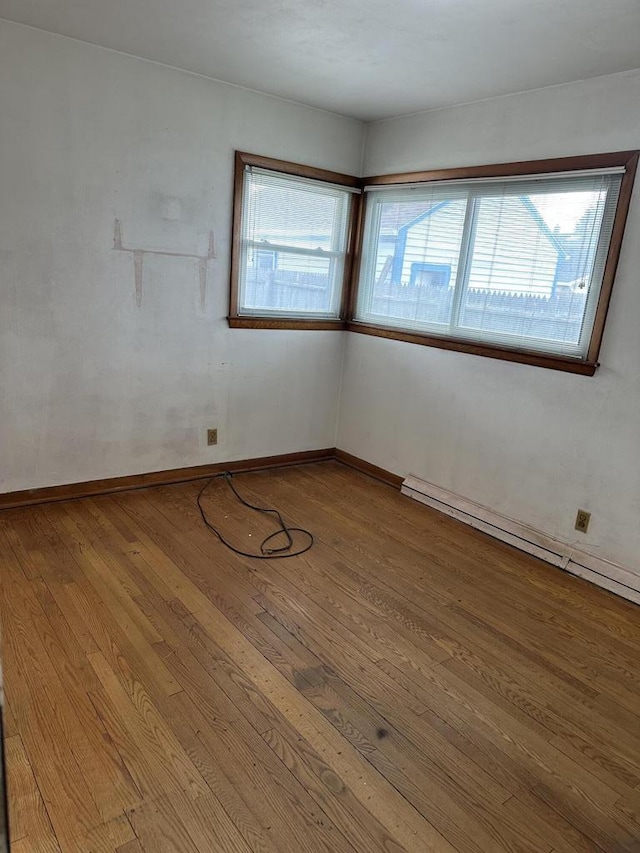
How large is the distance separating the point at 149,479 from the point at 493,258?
2.54 m

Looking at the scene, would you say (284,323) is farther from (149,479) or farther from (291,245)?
(149,479)

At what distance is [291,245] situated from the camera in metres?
4.04

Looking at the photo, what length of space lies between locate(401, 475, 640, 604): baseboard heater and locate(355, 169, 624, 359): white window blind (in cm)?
102

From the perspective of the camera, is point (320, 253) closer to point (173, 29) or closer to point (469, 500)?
point (173, 29)

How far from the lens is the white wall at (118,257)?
3.00m

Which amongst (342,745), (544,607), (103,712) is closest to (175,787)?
(103,712)

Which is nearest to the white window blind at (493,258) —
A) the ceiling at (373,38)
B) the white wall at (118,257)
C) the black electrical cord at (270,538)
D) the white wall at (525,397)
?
the white wall at (525,397)

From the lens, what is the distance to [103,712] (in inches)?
74.8

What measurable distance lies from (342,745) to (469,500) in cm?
210

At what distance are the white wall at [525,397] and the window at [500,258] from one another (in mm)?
93

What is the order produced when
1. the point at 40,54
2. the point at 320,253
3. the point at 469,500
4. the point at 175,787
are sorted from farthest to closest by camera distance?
the point at 320,253 < the point at 469,500 < the point at 40,54 < the point at 175,787

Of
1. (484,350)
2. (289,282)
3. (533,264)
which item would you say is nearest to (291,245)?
(289,282)

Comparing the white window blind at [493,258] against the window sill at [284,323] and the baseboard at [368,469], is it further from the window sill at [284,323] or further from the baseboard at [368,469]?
the baseboard at [368,469]

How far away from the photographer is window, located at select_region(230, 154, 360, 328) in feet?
12.5
